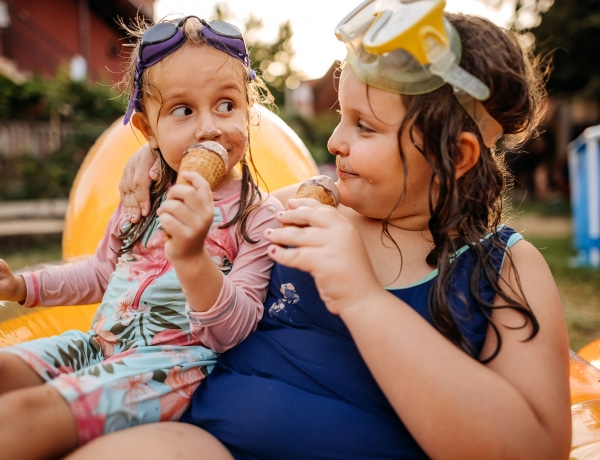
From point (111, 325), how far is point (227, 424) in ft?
1.48

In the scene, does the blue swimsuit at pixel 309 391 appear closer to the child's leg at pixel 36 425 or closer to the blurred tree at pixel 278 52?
the child's leg at pixel 36 425

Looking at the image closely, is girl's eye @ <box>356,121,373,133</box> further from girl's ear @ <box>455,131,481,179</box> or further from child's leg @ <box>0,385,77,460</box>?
child's leg @ <box>0,385,77,460</box>

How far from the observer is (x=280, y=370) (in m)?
1.30

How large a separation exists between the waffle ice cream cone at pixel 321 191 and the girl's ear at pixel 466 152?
284mm

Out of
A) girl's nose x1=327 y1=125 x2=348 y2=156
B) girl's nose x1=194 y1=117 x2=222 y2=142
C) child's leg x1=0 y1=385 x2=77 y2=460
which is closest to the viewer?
child's leg x1=0 y1=385 x2=77 y2=460

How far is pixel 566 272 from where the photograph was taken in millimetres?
5871

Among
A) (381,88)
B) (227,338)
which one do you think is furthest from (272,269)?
(381,88)

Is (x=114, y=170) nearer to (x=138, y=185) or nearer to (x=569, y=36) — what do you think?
(x=138, y=185)

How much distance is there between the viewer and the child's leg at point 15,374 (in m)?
1.25

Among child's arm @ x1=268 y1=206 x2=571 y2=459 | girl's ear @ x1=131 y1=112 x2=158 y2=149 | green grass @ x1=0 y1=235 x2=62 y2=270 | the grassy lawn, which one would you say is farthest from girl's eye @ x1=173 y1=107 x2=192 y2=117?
green grass @ x1=0 y1=235 x2=62 y2=270

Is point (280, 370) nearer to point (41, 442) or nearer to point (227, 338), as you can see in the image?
point (227, 338)

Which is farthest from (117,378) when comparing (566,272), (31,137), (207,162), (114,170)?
(31,137)

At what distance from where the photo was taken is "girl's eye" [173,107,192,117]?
4.99ft

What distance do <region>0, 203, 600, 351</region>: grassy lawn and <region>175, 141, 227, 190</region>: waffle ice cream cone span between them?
1.09 meters
